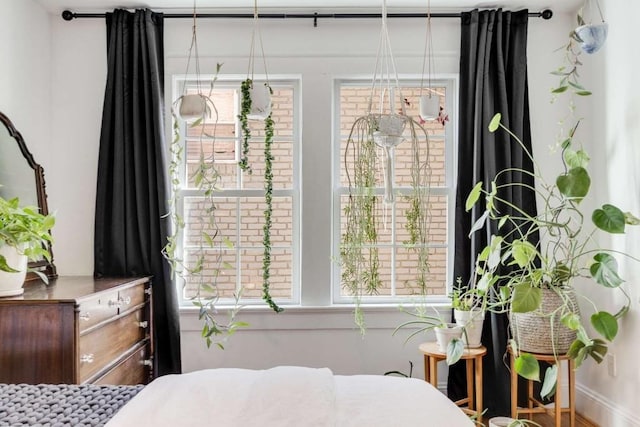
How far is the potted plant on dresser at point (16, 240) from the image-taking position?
219 centimetres

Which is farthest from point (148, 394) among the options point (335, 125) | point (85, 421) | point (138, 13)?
point (138, 13)

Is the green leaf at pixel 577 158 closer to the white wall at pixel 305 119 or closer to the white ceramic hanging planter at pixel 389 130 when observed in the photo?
the white wall at pixel 305 119

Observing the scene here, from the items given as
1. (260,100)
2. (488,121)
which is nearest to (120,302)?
(260,100)

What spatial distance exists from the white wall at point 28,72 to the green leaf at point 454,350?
8.82ft

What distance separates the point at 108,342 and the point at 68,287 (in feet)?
1.15

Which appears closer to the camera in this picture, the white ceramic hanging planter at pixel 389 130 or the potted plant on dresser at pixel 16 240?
the white ceramic hanging planter at pixel 389 130

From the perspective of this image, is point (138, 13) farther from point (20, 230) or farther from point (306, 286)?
point (306, 286)

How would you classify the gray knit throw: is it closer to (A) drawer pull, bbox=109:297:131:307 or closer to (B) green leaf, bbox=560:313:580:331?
(A) drawer pull, bbox=109:297:131:307

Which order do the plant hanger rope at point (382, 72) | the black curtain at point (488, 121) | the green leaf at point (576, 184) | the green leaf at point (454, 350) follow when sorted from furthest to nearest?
the black curtain at point (488, 121) < the green leaf at point (454, 350) < the green leaf at point (576, 184) < the plant hanger rope at point (382, 72)

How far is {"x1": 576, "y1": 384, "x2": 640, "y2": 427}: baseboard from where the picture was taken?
105 inches

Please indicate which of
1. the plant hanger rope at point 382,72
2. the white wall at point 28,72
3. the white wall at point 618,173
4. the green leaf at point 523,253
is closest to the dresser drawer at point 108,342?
Answer: the white wall at point 28,72

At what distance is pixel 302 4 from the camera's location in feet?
10.3

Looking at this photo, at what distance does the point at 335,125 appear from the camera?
132 inches

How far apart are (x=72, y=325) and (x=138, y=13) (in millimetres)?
2006
